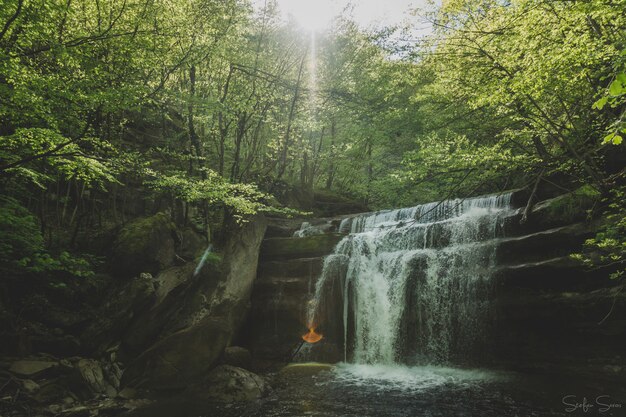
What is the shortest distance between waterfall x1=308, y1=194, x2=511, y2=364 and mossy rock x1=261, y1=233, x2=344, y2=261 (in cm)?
54

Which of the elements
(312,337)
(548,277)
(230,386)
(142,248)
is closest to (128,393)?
(230,386)

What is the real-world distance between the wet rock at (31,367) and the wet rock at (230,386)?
10.9 feet

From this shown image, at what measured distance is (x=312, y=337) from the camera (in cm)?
1277

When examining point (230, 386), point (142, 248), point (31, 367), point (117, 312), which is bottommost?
point (230, 386)

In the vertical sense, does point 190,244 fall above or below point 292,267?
above

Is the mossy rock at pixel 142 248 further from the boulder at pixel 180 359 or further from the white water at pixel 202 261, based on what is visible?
the boulder at pixel 180 359

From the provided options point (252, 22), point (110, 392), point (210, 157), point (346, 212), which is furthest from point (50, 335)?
point (346, 212)

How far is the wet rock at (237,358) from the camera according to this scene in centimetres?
1069

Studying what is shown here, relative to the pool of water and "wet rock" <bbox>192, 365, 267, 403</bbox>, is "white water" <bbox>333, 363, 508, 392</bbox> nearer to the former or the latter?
the pool of water

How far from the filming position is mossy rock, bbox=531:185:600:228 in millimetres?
10406

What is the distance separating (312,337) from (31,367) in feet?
25.8

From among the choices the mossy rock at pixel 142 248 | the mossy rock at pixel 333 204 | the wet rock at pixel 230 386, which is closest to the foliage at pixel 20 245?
the mossy rock at pixel 142 248

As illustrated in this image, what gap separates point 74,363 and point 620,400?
12.6 meters

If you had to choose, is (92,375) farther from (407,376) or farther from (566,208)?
(566,208)
